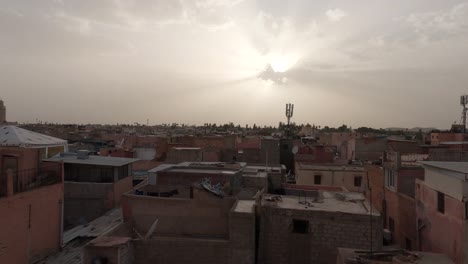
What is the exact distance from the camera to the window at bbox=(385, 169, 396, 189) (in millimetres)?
18441

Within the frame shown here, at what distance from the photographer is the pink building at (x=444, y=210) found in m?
11.6

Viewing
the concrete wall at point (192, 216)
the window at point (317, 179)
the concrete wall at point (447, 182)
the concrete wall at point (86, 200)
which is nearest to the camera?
the concrete wall at point (447, 182)

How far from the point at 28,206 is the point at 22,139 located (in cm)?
1494

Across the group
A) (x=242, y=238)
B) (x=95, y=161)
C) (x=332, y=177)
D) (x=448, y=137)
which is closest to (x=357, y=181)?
(x=332, y=177)

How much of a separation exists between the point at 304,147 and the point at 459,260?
23241mm

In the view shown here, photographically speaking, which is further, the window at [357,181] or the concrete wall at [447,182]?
the window at [357,181]

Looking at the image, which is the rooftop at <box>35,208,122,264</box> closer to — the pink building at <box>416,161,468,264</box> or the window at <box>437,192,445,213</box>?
the pink building at <box>416,161,468,264</box>

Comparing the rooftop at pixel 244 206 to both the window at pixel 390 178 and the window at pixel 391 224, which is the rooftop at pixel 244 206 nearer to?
the window at pixel 390 178

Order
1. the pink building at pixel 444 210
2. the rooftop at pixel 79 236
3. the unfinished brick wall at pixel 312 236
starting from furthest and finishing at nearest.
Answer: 1. the rooftop at pixel 79 236
2. the unfinished brick wall at pixel 312 236
3. the pink building at pixel 444 210

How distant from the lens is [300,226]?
1323cm

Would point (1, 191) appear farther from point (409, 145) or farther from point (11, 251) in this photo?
point (409, 145)

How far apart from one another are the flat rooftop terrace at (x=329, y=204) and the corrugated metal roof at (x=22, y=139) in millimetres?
18566

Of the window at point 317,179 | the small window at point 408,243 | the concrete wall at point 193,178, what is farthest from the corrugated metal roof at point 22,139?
the small window at point 408,243

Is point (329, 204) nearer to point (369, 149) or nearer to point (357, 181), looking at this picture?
point (357, 181)
